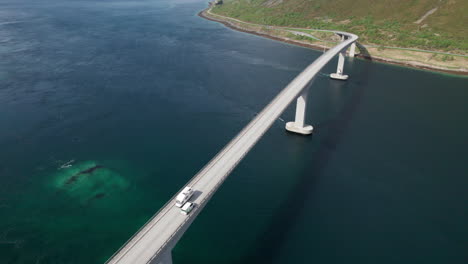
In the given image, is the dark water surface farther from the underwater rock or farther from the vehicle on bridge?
the vehicle on bridge

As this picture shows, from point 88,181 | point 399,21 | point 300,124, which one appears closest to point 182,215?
point 88,181

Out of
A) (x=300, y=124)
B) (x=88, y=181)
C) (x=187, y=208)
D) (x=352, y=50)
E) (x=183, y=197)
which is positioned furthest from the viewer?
(x=352, y=50)

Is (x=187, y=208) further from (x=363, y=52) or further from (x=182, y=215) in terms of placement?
(x=363, y=52)

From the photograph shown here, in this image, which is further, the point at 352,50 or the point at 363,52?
the point at 363,52

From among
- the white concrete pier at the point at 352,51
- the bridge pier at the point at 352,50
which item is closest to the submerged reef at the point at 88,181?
the bridge pier at the point at 352,50

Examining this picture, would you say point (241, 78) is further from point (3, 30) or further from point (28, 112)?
point (3, 30)

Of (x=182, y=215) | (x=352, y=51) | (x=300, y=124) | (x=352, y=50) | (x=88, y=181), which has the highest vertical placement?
(x=352, y=50)
